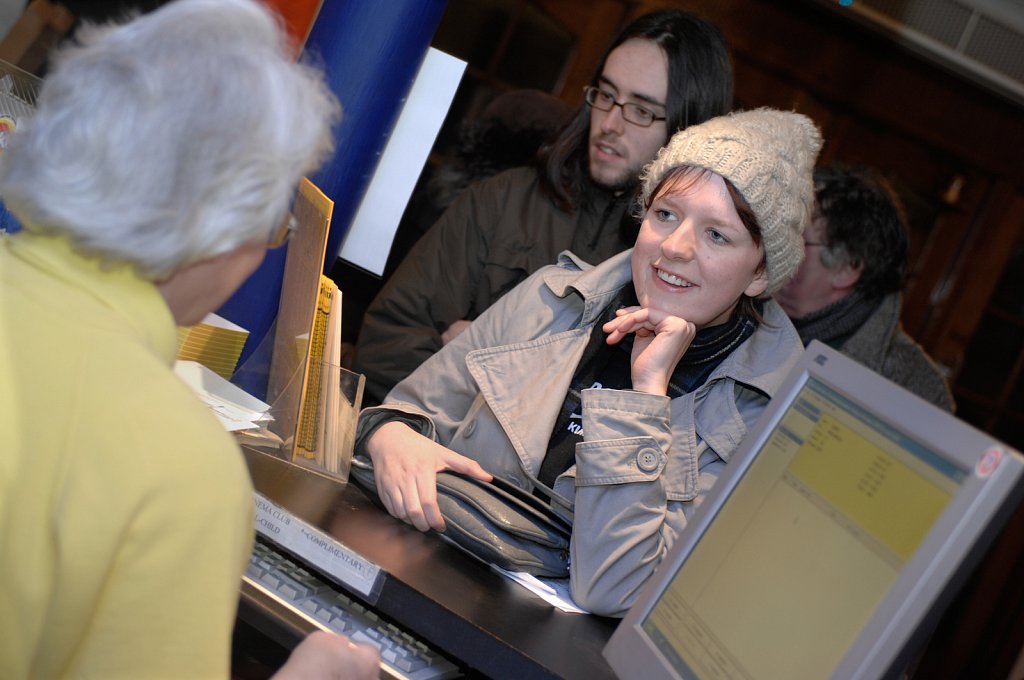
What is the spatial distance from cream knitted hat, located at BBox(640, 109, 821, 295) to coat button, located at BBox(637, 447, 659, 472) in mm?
461

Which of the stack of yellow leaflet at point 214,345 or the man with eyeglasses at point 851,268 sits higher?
the man with eyeglasses at point 851,268

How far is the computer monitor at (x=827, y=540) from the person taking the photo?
924 millimetres

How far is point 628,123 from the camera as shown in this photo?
2.27 meters

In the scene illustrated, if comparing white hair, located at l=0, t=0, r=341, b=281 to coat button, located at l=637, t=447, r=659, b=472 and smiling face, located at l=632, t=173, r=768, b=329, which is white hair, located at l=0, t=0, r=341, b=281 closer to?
coat button, located at l=637, t=447, r=659, b=472

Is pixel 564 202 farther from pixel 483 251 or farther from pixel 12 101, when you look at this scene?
pixel 12 101

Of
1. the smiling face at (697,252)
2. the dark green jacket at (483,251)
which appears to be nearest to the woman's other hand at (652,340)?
the smiling face at (697,252)

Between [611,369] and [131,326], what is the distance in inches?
42.4

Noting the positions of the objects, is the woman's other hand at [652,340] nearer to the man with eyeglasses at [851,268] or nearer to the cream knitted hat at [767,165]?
the cream knitted hat at [767,165]

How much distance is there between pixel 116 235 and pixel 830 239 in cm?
A: 231

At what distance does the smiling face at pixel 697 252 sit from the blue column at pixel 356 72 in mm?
688

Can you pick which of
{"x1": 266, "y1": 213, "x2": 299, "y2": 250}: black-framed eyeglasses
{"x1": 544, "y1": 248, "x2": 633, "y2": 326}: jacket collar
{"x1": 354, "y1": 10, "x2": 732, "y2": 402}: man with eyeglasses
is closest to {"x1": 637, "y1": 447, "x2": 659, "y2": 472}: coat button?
{"x1": 544, "y1": 248, "x2": 633, "y2": 326}: jacket collar

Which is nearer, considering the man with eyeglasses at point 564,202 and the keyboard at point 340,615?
the keyboard at point 340,615

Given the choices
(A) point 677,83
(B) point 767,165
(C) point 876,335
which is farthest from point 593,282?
(C) point 876,335

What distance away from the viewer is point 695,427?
5.48 ft
